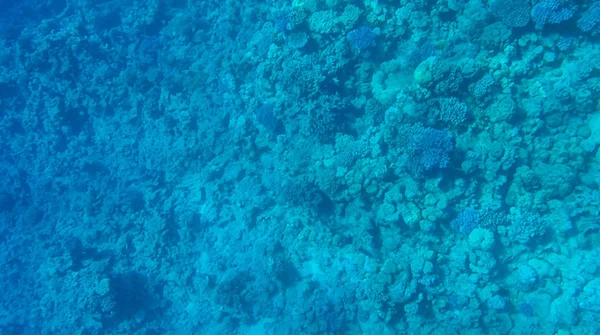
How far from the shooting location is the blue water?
6887 millimetres

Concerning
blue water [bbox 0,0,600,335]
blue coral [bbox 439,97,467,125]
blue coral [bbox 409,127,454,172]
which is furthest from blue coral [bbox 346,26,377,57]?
blue coral [bbox 409,127,454,172]

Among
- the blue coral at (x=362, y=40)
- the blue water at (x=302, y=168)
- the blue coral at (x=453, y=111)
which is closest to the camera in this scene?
the blue water at (x=302, y=168)

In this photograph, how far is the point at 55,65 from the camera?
13344 millimetres

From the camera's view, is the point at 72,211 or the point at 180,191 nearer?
the point at 180,191

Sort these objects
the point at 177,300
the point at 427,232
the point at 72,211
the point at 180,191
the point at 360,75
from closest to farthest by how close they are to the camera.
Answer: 1. the point at 427,232
2. the point at 360,75
3. the point at 177,300
4. the point at 180,191
5. the point at 72,211

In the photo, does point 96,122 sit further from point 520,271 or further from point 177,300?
point 520,271

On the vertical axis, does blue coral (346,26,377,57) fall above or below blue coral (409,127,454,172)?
above

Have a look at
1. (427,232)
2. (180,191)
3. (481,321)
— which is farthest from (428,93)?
(180,191)

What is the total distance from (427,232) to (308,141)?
145 inches

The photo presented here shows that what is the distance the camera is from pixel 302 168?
938 centimetres

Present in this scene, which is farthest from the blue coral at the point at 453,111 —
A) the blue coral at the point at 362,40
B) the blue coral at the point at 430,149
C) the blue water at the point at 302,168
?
the blue coral at the point at 362,40

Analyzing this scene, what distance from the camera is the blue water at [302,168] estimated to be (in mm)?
6887

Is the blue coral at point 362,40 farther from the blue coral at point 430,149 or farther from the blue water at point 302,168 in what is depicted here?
the blue coral at point 430,149

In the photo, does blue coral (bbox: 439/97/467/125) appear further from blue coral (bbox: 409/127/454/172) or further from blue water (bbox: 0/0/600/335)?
blue coral (bbox: 409/127/454/172)
